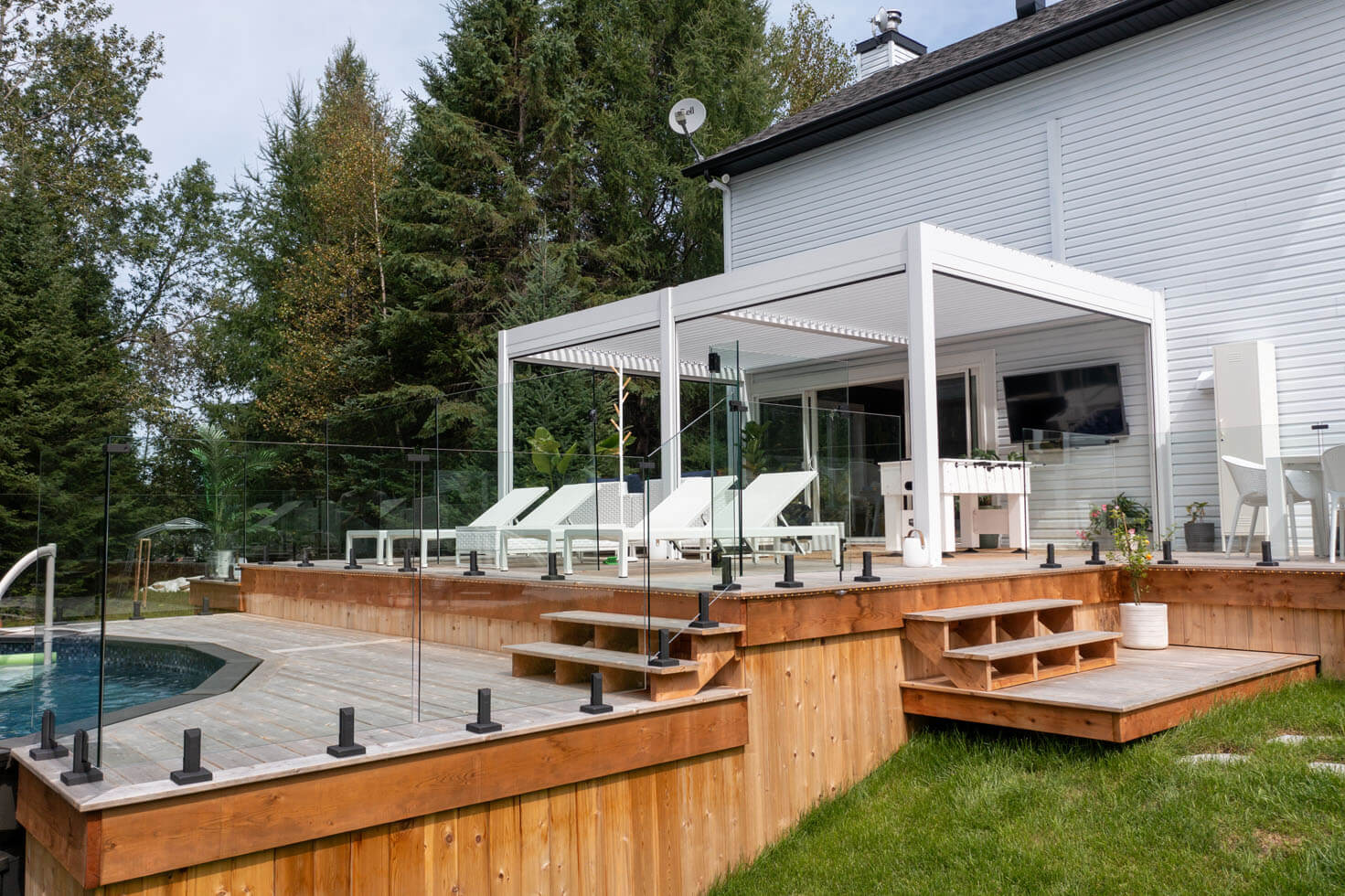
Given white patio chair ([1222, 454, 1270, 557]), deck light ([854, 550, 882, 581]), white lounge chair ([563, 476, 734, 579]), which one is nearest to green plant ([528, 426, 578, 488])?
white lounge chair ([563, 476, 734, 579])

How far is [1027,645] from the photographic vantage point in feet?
17.3

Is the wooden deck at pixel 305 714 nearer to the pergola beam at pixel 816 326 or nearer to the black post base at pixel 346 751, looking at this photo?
the black post base at pixel 346 751

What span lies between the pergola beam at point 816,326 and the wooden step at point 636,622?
388 cm

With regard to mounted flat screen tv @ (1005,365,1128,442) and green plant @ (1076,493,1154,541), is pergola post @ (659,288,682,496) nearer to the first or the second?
green plant @ (1076,493,1154,541)

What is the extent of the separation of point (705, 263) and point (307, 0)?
14.1 m

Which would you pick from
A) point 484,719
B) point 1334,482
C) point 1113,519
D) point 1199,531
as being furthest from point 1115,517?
point 484,719

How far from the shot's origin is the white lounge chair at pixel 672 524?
5.01 metres

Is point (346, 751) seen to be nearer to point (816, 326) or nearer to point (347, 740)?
point (347, 740)

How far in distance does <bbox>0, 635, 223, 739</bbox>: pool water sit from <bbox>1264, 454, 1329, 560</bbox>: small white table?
6.73 meters

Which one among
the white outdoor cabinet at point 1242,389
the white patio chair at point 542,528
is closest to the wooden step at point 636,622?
the white patio chair at point 542,528

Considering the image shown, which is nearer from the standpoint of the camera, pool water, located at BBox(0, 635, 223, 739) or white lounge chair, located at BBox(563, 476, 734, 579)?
pool water, located at BBox(0, 635, 223, 739)

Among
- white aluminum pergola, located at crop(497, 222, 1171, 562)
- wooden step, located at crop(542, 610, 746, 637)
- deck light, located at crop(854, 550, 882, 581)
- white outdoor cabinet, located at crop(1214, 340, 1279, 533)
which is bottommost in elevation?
wooden step, located at crop(542, 610, 746, 637)

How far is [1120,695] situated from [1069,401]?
233 inches

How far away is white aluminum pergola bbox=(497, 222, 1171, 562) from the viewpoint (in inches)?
255
